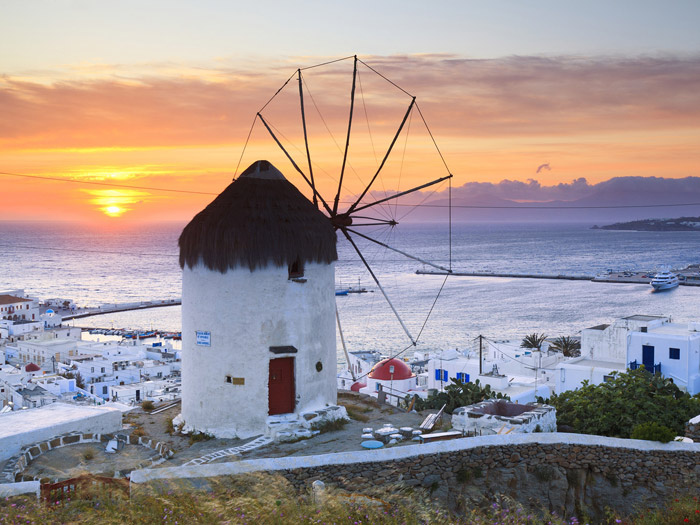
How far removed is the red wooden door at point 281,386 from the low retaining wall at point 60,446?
2368mm

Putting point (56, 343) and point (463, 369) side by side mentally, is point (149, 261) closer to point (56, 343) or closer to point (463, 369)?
point (56, 343)

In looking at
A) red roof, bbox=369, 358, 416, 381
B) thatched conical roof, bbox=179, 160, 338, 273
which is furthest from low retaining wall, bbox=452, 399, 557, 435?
red roof, bbox=369, 358, 416, 381

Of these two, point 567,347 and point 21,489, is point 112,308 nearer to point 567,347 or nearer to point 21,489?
point 567,347

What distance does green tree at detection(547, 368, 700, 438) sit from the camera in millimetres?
15031

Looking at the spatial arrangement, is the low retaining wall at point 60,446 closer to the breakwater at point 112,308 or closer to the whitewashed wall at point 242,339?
the whitewashed wall at point 242,339

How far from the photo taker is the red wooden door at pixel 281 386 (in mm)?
14805

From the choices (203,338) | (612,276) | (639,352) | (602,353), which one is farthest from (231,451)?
(612,276)

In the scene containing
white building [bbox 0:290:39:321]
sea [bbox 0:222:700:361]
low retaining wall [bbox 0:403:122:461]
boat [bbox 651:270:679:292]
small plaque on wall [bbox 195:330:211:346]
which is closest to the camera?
low retaining wall [bbox 0:403:122:461]

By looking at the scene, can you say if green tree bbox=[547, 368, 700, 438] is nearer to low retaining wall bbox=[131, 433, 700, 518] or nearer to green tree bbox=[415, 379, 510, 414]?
low retaining wall bbox=[131, 433, 700, 518]

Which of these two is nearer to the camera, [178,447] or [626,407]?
[178,447]

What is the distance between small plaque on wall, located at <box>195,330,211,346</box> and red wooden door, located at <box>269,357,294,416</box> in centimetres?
140

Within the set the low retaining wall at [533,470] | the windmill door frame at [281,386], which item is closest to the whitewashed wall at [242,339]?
the windmill door frame at [281,386]

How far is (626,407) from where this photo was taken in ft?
50.0

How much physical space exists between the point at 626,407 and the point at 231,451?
845 centimetres
